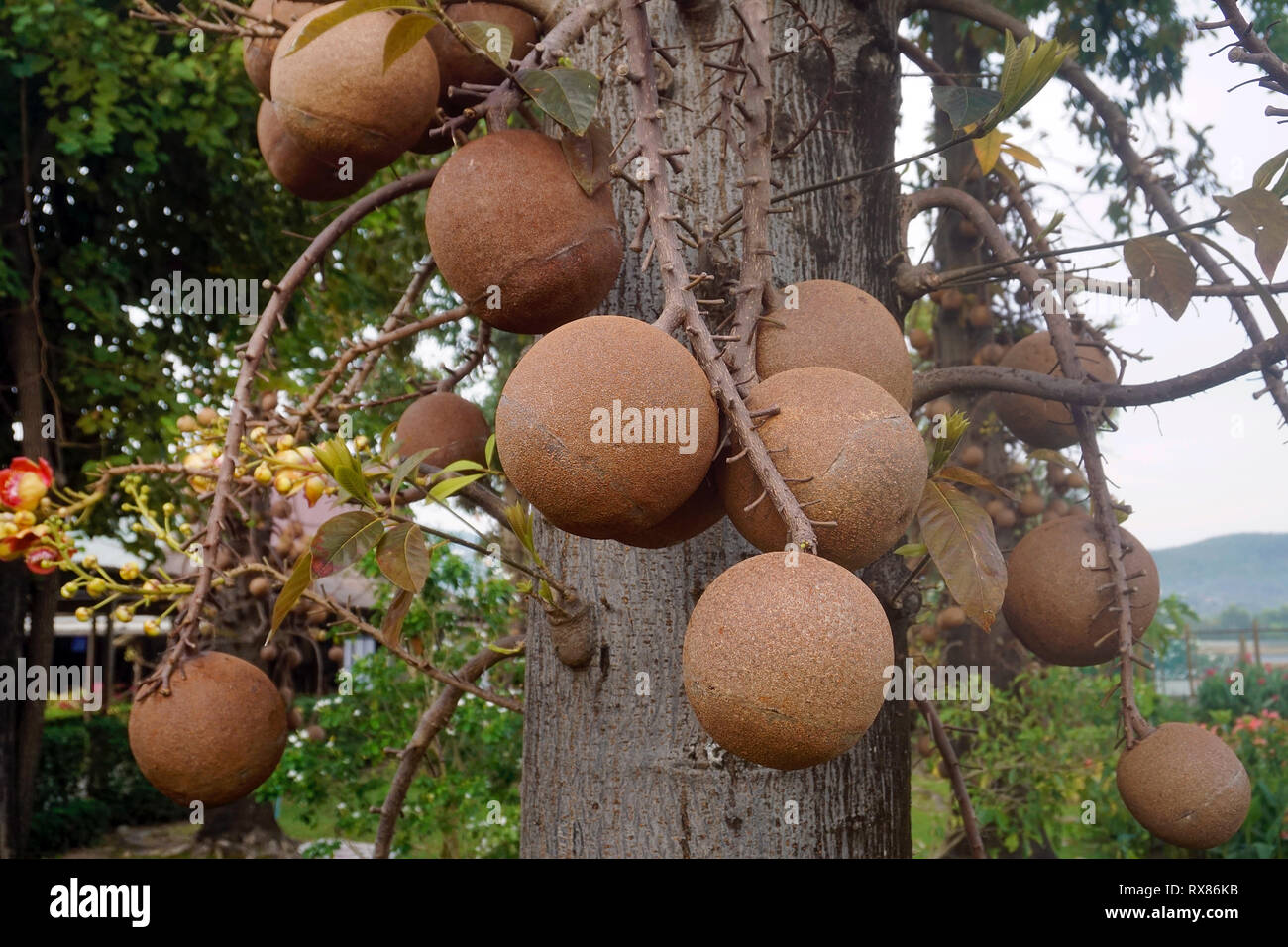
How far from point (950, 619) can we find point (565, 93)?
3697mm

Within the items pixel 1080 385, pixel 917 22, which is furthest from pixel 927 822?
pixel 1080 385

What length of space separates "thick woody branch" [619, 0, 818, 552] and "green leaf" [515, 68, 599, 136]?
0.05 metres

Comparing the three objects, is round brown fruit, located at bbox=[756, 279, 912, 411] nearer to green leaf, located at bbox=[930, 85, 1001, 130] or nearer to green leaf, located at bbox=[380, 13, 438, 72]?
green leaf, located at bbox=[930, 85, 1001, 130]

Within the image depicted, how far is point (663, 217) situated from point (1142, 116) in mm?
5994

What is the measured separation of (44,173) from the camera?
5.54 m

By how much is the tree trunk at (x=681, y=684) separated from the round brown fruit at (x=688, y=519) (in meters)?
0.42

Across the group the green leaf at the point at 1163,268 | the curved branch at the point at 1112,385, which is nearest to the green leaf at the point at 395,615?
the curved branch at the point at 1112,385

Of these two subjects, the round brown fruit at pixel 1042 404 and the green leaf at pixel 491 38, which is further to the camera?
the round brown fruit at pixel 1042 404

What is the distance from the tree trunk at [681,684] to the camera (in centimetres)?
146

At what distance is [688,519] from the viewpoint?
103 cm

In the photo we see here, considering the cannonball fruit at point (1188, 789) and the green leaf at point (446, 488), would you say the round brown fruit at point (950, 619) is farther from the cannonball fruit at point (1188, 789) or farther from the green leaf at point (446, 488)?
the green leaf at point (446, 488)

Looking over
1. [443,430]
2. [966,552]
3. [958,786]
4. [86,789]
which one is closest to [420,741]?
[443,430]

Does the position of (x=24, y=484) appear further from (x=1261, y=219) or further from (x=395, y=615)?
(x=1261, y=219)

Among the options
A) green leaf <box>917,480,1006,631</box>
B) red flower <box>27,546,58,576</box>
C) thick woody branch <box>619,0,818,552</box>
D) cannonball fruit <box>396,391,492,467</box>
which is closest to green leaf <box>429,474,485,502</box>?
cannonball fruit <box>396,391,492,467</box>
